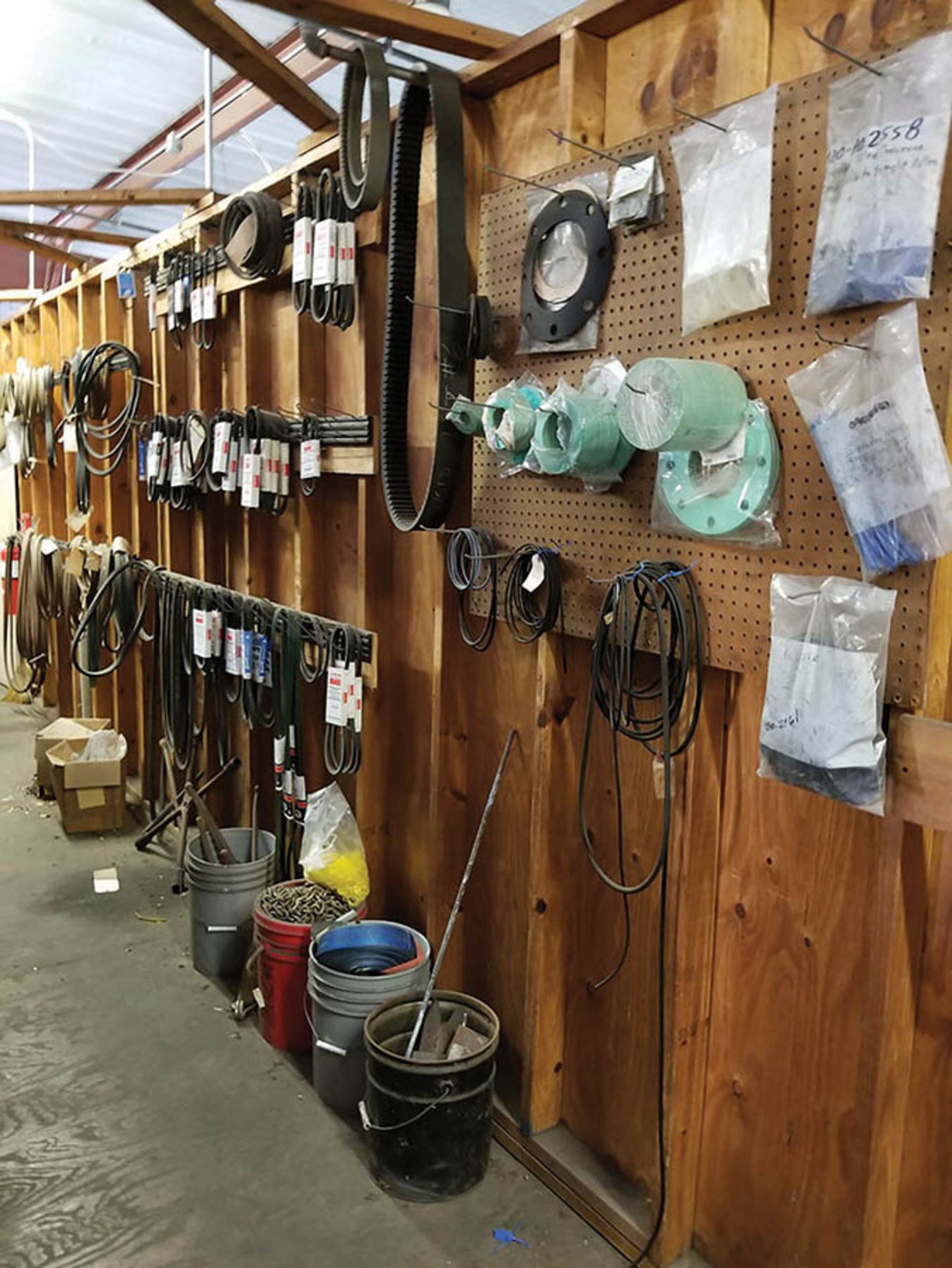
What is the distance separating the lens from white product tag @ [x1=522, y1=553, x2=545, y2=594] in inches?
78.4

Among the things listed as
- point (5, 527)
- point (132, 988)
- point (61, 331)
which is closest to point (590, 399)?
point (132, 988)

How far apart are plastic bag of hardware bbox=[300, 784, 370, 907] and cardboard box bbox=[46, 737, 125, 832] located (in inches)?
63.6

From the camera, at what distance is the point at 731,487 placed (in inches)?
62.8

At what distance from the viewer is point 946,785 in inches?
53.5

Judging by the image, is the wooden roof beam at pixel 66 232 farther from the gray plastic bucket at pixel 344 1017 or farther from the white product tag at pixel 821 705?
the white product tag at pixel 821 705

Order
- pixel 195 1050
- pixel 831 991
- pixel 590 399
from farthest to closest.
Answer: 1. pixel 195 1050
2. pixel 590 399
3. pixel 831 991

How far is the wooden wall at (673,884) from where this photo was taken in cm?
152

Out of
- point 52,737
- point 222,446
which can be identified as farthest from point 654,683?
point 52,737

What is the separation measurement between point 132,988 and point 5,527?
15.1 ft

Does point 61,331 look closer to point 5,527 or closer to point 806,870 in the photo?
point 5,527

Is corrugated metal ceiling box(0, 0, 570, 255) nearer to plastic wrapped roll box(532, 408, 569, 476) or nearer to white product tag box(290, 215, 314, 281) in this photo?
white product tag box(290, 215, 314, 281)

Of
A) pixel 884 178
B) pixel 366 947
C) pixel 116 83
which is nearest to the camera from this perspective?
pixel 884 178

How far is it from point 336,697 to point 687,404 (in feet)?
4.58

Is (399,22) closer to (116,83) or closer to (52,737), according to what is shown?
(116,83)
